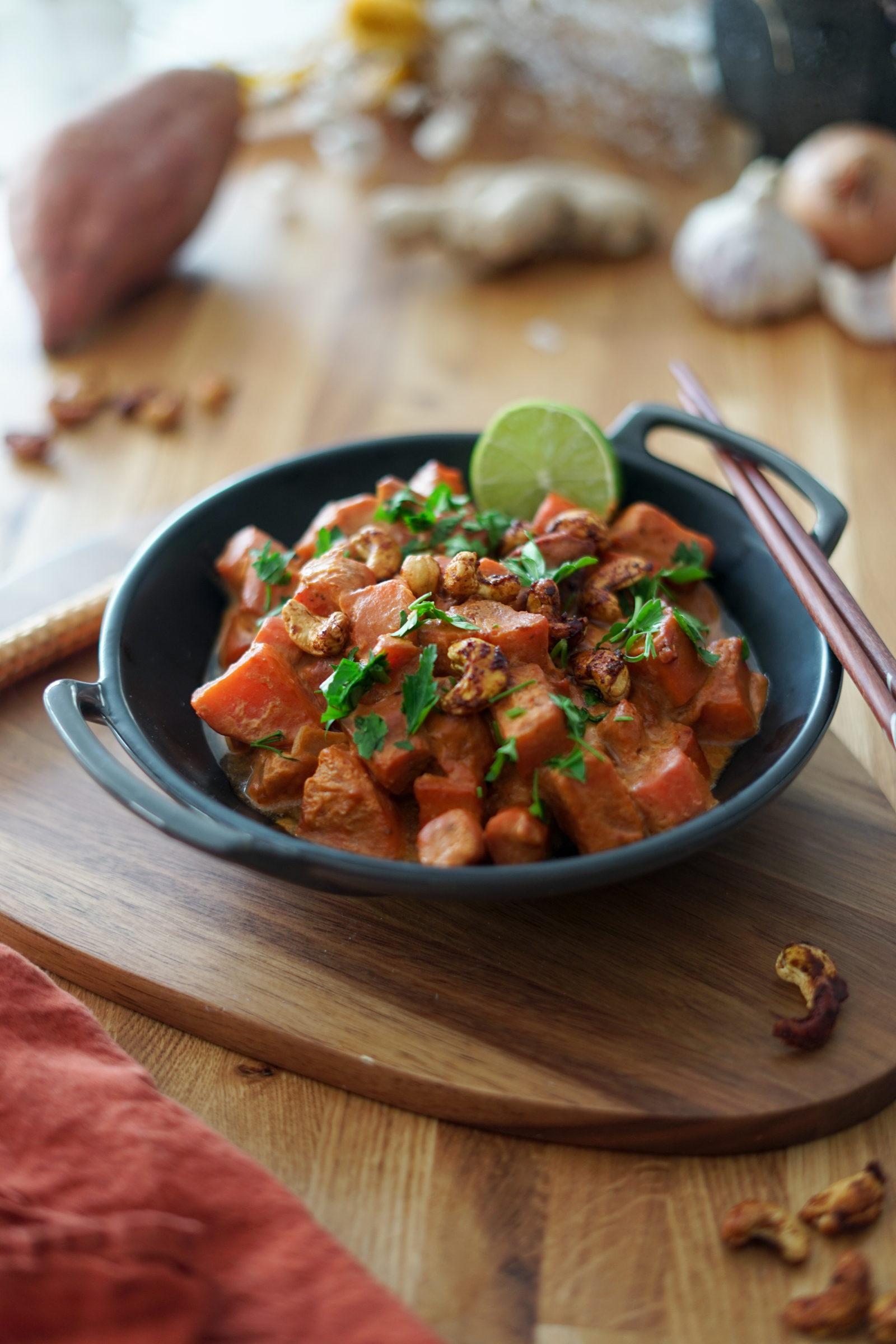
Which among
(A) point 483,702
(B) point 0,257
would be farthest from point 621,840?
(B) point 0,257

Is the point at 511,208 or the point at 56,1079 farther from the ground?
the point at 56,1079

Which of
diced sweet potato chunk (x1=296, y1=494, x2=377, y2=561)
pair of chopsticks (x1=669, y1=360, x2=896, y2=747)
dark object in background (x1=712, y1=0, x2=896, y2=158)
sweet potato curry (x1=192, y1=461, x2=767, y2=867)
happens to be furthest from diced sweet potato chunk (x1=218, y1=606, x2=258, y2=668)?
dark object in background (x1=712, y1=0, x2=896, y2=158)

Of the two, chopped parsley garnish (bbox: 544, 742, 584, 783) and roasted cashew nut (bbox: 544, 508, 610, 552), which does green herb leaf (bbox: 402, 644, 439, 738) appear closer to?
chopped parsley garnish (bbox: 544, 742, 584, 783)

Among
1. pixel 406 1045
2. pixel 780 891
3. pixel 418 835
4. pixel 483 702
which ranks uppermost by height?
pixel 483 702

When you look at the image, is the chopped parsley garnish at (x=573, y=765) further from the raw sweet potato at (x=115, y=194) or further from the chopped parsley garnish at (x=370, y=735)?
the raw sweet potato at (x=115, y=194)

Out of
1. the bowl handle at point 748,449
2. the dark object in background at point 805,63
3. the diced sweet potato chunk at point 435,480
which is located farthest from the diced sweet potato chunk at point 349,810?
the dark object in background at point 805,63

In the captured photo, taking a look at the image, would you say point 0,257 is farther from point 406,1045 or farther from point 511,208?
point 406,1045
